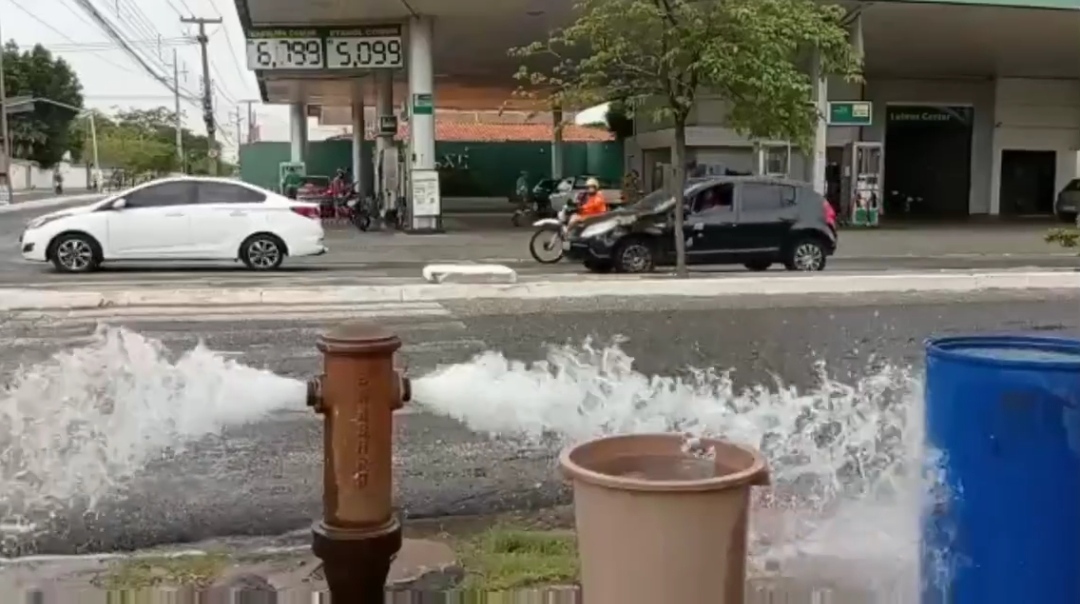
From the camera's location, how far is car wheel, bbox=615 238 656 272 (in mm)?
17094

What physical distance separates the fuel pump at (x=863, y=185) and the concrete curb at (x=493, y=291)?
62.8ft

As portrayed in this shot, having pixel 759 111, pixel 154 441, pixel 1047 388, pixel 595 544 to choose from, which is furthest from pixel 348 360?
pixel 759 111

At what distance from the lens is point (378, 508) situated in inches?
147

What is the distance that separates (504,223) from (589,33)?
2046cm

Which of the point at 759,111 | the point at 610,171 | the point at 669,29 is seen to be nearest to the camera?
the point at 669,29

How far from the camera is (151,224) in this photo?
17438mm

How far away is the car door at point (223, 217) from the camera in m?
17.6

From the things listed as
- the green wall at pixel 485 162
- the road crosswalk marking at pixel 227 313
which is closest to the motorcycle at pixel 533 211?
the green wall at pixel 485 162

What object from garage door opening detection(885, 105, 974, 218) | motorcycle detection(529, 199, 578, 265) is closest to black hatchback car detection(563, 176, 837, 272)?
motorcycle detection(529, 199, 578, 265)

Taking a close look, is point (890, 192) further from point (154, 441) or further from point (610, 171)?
point (154, 441)

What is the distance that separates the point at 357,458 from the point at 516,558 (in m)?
1.08

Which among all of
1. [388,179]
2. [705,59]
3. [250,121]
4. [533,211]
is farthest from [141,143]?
[705,59]

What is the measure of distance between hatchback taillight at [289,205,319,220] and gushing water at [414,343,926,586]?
10497 mm

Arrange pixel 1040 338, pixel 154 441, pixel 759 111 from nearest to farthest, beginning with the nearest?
pixel 1040 338, pixel 154 441, pixel 759 111
